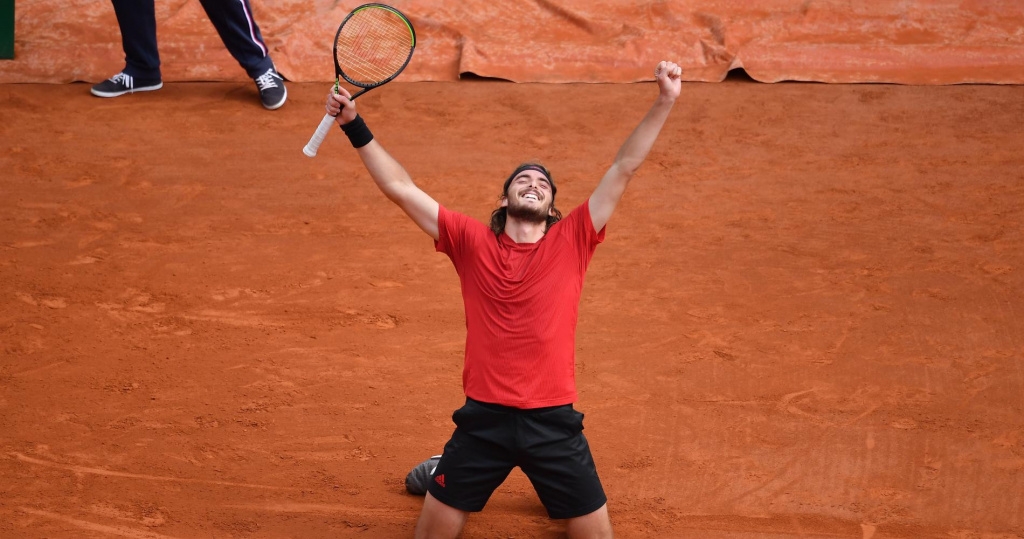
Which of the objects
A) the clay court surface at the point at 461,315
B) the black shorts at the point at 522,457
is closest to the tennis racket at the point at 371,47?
the clay court surface at the point at 461,315

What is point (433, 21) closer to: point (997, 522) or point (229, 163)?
point (229, 163)

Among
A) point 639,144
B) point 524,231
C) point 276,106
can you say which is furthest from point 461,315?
point 276,106

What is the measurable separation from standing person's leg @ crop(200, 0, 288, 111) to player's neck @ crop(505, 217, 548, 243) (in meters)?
5.38

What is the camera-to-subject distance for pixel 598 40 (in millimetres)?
10516

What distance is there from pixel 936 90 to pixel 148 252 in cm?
681

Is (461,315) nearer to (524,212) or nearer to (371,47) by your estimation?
(524,212)

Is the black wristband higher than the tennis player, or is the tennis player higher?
the black wristband

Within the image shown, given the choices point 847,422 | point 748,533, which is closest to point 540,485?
point 748,533

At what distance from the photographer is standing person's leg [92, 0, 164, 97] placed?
934 cm

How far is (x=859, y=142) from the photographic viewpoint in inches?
349

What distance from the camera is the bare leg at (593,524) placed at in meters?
4.42

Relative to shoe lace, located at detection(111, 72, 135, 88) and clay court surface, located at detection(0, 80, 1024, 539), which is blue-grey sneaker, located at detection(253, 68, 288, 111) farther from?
shoe lace, located at detection(111, 72, 135, 88)

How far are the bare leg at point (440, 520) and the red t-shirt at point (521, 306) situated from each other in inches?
18.7

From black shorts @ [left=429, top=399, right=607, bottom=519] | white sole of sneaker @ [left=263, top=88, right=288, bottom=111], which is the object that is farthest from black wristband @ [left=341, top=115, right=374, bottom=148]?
white sole of sneaker @ [left=263, top=88, right=288, bottom=111]
